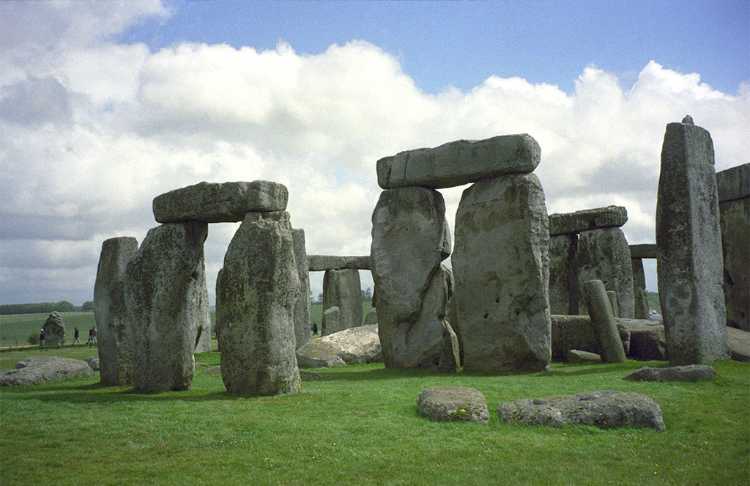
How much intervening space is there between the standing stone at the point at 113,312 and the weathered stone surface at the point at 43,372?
151 cm

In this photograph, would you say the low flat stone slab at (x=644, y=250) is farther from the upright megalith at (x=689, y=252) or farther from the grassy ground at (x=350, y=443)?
the grassy ground at (x=350, y=443)

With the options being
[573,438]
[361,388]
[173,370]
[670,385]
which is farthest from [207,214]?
[670,385]

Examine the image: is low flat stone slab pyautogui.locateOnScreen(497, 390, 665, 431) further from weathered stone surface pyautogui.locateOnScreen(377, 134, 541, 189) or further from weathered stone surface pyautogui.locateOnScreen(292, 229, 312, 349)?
weathered stone surface pyautogui.locateOnScreen(292, 229, 312, 349)

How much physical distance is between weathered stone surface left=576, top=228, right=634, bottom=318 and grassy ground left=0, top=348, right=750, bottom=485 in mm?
10441

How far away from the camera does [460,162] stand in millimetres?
13492

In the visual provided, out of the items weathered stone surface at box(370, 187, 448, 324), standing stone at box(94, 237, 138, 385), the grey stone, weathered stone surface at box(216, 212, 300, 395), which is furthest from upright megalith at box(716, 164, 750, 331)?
standing stone at box(94, 237, 138, 385)

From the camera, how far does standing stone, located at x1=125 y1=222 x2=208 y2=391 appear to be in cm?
1032

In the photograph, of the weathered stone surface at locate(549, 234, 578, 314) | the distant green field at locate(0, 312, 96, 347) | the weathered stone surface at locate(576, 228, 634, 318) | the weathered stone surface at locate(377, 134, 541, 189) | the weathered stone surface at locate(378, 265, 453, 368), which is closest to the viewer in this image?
the weathered stone surface at locate(377, 134, 541, 189)

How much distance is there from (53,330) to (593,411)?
26.9 meters

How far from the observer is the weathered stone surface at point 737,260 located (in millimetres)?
15617

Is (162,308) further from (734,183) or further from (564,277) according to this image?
(564,277)

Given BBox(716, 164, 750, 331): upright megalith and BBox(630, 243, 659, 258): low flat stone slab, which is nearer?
BBox(716, 164, 750, 331): upright megalith

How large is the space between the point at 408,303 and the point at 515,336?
2308 millimetres

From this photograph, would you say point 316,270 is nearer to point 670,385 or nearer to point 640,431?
point 670,385
